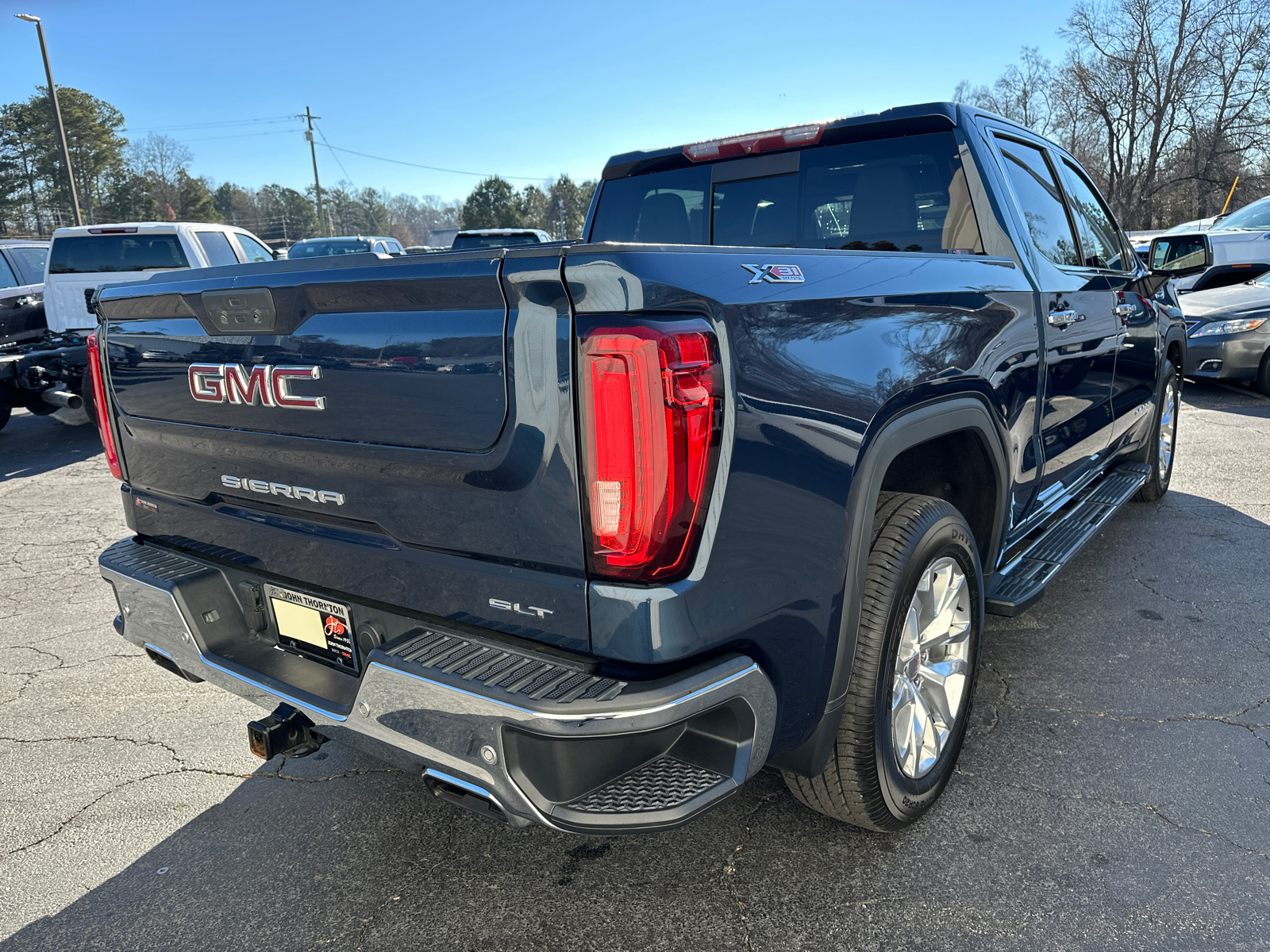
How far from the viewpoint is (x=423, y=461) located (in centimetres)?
178

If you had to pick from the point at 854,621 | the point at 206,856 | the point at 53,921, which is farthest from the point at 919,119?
the point at 53,921

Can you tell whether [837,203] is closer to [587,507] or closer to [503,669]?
[587,507]

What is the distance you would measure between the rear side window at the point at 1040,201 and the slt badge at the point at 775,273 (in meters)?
1.81

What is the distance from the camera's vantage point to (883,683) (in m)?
2.10

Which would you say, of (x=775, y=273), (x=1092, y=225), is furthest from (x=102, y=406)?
(x=1092, y=225)

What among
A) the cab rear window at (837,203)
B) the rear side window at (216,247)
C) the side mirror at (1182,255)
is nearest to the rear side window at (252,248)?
the rear side window at (216,247)

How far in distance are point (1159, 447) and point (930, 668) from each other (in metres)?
3.71

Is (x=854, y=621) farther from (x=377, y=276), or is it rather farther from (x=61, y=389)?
(x=61, y=389)

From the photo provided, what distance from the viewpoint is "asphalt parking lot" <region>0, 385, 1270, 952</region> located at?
81.4 inches

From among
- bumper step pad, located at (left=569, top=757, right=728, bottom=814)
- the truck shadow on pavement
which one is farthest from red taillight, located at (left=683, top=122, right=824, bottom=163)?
the truck shadow on pavement

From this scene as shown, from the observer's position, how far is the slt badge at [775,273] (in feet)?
5.71

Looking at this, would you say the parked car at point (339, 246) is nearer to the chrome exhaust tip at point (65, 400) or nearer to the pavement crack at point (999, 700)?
the chrome exhaust tip at point (65, 400)

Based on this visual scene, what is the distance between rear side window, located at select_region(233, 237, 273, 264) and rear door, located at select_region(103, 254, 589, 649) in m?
8.37

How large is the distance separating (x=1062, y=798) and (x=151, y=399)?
2855 mm
